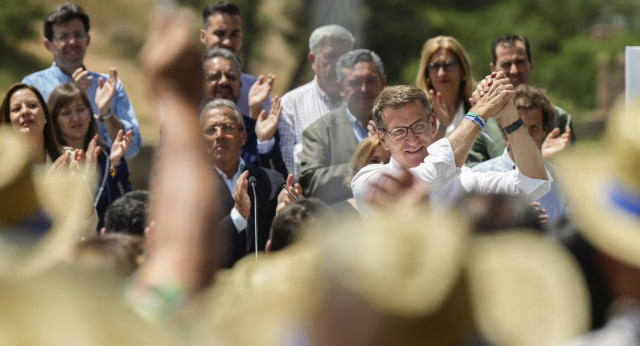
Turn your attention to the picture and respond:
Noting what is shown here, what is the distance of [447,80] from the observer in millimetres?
6371

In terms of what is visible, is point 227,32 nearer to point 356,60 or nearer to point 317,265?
point 356,60

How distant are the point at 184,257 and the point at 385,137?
277 cm

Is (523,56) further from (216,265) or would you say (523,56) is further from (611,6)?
(611,6)

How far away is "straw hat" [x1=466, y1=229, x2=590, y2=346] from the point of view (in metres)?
2.23

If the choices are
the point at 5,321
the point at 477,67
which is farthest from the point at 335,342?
the point at 477,67

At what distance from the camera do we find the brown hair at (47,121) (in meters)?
5.74

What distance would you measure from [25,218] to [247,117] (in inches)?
168

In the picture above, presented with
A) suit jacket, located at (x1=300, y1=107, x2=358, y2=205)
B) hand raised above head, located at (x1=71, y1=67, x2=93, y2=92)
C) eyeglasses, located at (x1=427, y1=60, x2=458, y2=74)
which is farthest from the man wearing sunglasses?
hand raised above head, located at (x1=71, y1=67, x2=93, y2=92)

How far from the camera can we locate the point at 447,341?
206cm

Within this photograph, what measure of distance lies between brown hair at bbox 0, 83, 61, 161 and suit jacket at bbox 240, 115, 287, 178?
1.19 m

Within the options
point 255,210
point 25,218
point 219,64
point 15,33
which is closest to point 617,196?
point 25,218

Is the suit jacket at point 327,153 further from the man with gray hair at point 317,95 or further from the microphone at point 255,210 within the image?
the microphone at point 255,210

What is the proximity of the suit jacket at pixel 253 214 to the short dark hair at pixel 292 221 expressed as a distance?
0.96 meters

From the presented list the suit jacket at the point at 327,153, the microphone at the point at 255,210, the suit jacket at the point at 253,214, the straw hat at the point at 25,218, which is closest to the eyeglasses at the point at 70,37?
the suit jacket at the point at 327,153
